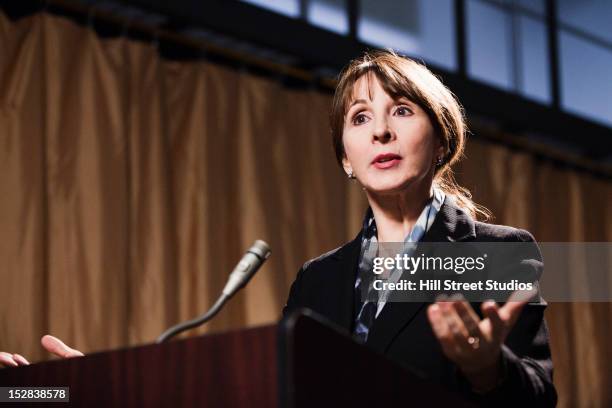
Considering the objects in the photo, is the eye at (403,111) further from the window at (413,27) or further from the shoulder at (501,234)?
the window at (413,27)

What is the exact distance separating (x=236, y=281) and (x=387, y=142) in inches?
15.8

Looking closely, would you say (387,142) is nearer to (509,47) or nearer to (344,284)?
(344,284)

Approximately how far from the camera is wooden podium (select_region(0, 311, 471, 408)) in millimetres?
1035

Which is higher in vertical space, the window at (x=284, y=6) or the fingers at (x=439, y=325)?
the window at (x=284, y=6)

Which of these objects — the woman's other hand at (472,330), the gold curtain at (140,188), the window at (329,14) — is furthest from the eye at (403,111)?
the window at (329,14)

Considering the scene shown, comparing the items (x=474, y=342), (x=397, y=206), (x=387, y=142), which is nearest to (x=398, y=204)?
(x=397, y=206)

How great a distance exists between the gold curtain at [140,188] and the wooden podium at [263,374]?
2.33m

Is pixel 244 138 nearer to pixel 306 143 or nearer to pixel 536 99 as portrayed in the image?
pixel 306 143

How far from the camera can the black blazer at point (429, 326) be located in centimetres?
133

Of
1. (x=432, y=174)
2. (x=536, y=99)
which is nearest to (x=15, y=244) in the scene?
(x=432, y=174)

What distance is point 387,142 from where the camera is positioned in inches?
71.4

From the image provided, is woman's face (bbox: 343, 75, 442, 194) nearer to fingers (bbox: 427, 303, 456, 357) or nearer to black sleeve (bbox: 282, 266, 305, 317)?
black sleeve (bbox: 282, 266, 305, 317)

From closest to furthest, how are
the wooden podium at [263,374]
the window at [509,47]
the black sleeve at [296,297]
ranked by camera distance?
the wooden podium at [263,374] → the black sleeve at [296,297] → the window at [509,47]

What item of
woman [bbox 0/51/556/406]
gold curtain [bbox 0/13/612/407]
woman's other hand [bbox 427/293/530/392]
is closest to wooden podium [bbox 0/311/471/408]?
woman's other hand [bbox 427/293/530/392]
